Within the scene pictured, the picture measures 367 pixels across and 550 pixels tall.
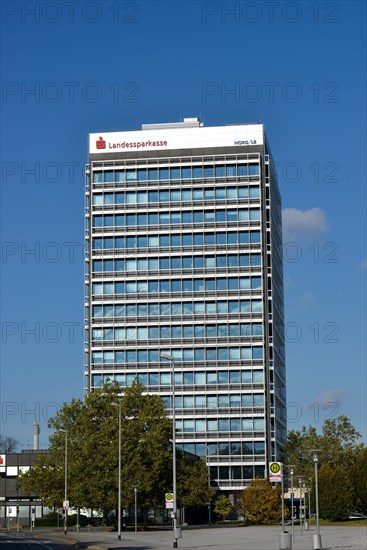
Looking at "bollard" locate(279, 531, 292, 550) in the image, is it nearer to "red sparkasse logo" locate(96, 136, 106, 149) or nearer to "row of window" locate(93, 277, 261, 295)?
"row of window" locate(93, 277, 261, 295)

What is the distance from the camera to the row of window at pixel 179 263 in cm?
14625

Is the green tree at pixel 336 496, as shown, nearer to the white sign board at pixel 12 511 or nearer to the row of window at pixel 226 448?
the row of window at pixel 226 448

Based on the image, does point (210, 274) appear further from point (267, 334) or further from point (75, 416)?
point (75, 416)

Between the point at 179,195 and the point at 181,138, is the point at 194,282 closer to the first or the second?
the point at 179,195

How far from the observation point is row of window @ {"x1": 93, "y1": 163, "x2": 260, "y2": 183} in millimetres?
148750

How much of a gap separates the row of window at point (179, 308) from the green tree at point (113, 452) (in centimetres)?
4322

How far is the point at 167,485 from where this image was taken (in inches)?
3875

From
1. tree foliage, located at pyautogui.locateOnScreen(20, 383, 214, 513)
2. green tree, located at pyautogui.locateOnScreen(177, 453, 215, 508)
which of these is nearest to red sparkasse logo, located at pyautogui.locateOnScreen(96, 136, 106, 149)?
tree foliage, located at pyautogui.locateOnScreen(20, 383, 214, 513)

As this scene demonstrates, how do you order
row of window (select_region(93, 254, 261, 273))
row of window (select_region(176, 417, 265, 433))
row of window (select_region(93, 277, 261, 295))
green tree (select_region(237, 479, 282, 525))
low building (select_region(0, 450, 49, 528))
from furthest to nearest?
row of window (select_region(93, 254, 261, 273)) < row of window (select_region(93, 277, 261, 295)) < row of window (select_region(176, 417, 265, 433)) < low building (select_region(0, 450, 49, 528)) < green tree (select_region(237, 479, 282, 525))

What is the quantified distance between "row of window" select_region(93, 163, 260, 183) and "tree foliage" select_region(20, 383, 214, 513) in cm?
5303

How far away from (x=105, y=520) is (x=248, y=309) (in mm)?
43995

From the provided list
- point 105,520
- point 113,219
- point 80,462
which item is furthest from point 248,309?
point 80,462

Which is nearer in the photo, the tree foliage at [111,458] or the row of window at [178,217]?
the tree foliage at [111,458]

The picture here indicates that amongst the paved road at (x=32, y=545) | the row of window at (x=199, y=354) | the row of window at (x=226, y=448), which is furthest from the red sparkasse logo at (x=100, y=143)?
the paved road at (x=32, y=545)
